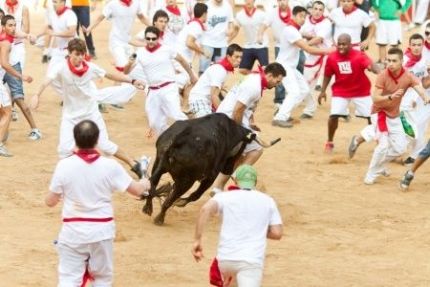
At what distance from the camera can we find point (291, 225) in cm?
1274

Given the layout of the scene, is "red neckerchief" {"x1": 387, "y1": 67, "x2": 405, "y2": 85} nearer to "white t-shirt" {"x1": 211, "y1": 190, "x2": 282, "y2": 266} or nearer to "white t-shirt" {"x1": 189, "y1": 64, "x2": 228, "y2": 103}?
"white t-shirt" {"x1": 189, "y1": 64, "x2": 228, "y2": 103}

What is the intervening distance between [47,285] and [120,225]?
7.63 feet

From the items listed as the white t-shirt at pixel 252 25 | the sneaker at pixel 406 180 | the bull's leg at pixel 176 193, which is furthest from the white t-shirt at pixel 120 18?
the bull's leg at pixel 176 193

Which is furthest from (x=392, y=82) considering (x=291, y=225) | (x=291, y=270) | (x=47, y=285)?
(x=47, y=285)

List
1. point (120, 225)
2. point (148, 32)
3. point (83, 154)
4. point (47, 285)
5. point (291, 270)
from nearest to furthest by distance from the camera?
1. point (83, 154)
2. point (47, 285)
3. point (291, 270)
4. point (120, 225)
5. point (148, 32)

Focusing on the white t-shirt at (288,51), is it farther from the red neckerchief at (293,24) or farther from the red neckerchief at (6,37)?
the red neckerchief at (6,37)

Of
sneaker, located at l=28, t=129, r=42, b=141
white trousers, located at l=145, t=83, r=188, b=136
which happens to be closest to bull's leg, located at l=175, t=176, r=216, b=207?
white trousers, located at l=145, t=83, r=188, b=136

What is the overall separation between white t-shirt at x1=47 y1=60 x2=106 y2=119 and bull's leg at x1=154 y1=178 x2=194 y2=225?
1791 mm

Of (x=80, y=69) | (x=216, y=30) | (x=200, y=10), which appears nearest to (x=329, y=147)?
(x=200, y=10)

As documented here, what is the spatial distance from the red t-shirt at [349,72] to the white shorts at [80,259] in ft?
25.6

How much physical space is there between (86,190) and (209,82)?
6189mm

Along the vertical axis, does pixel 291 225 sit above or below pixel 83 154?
below

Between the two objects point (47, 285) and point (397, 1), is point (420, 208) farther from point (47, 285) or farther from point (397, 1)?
point (397, 1)

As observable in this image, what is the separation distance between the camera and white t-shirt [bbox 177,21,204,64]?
757 inches
